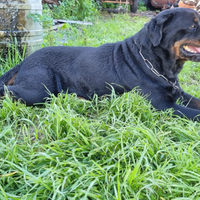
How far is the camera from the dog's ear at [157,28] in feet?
7.61

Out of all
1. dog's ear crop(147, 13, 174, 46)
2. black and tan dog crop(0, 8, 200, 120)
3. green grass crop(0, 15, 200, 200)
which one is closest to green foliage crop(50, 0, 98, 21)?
black and tan dog crop(0, 8, 200, 120)

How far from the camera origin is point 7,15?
326 centimetres

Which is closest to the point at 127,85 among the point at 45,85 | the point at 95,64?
the point at 95,64

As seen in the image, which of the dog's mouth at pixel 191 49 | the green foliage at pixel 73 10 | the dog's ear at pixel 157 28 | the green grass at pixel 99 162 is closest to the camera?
the green grass at pixel 99 162

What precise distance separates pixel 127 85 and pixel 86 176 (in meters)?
1.33

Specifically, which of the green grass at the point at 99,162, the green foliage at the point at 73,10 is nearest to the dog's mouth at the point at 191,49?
the green grass at the point at 99,162

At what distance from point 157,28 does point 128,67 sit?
486 millimetres

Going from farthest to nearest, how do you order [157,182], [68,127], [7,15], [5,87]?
1. [7,15]
2. [5,87]
3. [68,127]
4. [157,182]

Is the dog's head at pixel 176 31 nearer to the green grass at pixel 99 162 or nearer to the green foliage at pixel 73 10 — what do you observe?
the green grass at pixel 99 162

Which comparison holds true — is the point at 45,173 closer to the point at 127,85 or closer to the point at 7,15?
the point at 127,85

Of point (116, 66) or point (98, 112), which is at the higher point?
point (116, 66)

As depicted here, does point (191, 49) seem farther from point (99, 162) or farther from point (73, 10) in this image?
point (73, 10)

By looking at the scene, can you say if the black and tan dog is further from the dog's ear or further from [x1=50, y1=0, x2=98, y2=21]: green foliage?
[x1=50, y1=0, x2=98, y2=21]: green foliage

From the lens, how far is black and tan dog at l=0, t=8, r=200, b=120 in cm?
236
